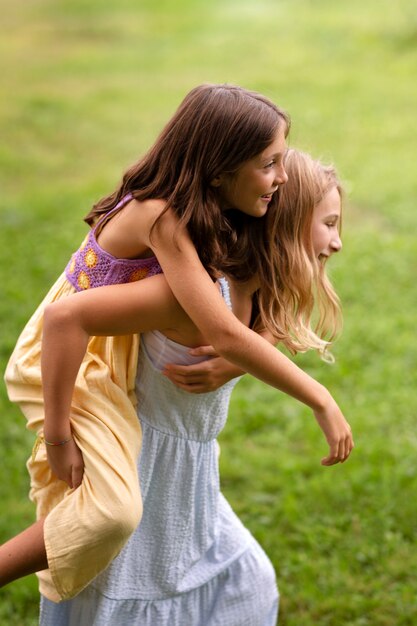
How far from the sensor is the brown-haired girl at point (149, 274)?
2150 mm

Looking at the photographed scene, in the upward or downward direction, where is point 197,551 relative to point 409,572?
upward

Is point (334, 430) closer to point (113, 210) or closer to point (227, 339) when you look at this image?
point (227, 339)

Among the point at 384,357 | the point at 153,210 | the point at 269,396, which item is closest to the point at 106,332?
the point at 153,210

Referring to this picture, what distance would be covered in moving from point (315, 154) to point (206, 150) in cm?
592

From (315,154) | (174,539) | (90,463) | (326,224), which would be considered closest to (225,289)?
(326,224)

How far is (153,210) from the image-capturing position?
7.07 feet

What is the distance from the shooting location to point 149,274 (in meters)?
2.27

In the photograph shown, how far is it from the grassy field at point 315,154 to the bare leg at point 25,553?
42.0 inches

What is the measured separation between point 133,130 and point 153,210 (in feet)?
25.3

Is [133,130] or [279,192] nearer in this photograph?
[279,192]

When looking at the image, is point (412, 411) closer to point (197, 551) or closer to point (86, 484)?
point (197, 551)

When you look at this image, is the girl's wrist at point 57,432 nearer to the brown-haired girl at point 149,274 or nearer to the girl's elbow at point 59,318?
the brown-haired girl at point 149,274

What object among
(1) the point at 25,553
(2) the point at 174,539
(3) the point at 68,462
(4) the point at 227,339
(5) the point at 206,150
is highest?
(5) the point at 206,150

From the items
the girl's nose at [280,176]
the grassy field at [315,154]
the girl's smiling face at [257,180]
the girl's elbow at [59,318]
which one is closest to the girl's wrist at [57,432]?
the girl's elbow at [59,318]
